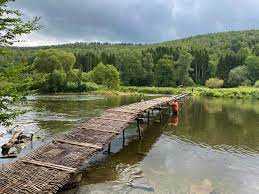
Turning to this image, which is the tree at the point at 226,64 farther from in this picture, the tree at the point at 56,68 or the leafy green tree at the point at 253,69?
the tree at the point at 56,68

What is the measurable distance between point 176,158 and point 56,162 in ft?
41.7

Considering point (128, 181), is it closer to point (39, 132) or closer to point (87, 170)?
point (87, 170)

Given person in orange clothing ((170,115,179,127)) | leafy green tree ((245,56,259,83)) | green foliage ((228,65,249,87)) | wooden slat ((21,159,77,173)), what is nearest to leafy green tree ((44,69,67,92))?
person in orange clothing ((170,115,179,127))

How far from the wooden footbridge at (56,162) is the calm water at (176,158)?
1.90m

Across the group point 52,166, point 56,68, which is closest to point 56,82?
point 56,68

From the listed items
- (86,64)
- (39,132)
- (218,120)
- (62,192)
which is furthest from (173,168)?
(86,64)

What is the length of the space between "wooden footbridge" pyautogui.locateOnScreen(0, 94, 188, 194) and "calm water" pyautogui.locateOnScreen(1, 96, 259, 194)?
190 cm

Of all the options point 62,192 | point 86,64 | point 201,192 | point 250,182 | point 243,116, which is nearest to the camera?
point 62,192

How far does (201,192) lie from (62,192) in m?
8.34

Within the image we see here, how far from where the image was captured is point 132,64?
14325cm

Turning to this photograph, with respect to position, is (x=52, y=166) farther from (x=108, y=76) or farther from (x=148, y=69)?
(x=148, y=69)

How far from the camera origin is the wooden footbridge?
16531mm

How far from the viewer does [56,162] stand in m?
19.8

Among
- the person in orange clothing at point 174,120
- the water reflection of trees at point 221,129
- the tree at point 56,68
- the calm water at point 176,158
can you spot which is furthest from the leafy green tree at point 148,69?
the calm water at point 176,158
